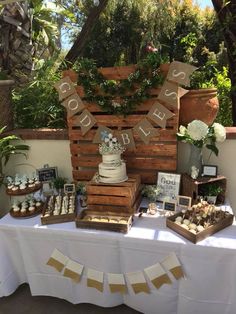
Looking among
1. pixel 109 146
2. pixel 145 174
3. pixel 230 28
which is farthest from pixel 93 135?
pixel 230 28

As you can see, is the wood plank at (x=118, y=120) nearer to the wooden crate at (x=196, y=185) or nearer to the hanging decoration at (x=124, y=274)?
the wooden crate at (x=196, y=185)

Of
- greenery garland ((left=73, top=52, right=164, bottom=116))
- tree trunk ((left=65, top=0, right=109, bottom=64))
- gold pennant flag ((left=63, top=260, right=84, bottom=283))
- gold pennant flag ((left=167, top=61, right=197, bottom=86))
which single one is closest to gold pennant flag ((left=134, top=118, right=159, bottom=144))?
greenery garland ((left=73, top=52, right=164, bottom=116))

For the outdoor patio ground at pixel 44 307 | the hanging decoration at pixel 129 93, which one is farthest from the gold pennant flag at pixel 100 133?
the outdoor patio ground at pixel 44 307

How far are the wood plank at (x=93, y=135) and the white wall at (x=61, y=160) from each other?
162mm

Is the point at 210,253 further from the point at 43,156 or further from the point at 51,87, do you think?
the point at 51,87

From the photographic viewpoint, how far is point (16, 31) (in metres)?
3.80

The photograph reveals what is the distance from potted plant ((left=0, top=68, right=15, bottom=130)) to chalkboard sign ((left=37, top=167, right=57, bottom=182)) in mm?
483

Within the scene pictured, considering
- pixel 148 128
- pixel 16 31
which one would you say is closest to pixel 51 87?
pixel 148 128

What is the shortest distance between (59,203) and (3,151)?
2.15 feet

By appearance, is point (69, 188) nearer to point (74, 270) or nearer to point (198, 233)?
point (74, 270)

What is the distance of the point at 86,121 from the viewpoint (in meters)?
2.08

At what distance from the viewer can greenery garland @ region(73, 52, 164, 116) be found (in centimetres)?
187

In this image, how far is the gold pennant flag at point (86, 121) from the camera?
2.08 metres

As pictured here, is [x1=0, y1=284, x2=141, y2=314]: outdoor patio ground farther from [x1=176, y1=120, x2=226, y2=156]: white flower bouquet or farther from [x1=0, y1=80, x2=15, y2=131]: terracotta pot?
[x1=0, y1=80, x2=15, y2=131]: terracotta pot
